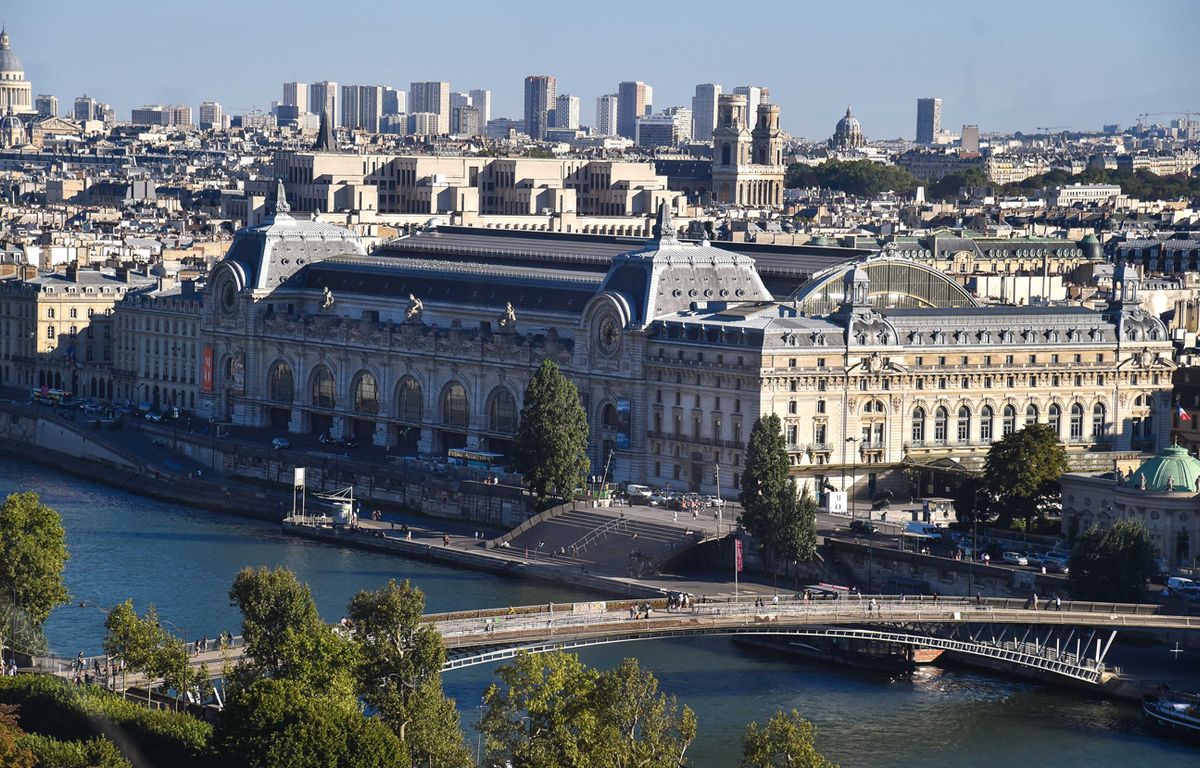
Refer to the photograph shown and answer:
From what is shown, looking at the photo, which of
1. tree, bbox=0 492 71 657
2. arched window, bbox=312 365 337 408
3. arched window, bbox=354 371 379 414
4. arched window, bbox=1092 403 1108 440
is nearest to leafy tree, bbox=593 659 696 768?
tree, bbox=0 492 71 657

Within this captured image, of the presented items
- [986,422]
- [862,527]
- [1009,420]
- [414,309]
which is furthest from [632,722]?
[414,309]

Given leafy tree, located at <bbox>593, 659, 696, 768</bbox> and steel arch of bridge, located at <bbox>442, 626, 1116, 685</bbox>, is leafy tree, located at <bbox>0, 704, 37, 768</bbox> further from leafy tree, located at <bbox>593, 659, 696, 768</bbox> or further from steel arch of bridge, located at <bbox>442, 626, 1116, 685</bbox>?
steel arch of bridge, located at <bbox>442, 626, 1116, 685</bbox>

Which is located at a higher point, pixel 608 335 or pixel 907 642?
pixel 608 335

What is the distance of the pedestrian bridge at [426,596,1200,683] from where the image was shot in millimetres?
42219

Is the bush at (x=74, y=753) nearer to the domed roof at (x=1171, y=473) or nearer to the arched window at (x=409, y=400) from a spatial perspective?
the domed roof at (x=1171, y=473)

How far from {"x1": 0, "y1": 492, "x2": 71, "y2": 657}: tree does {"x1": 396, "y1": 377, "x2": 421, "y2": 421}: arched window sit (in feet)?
76.8

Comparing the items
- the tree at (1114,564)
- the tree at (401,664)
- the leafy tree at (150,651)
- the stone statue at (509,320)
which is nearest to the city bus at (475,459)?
the stone statue at (509,320)

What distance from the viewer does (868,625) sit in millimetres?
45062

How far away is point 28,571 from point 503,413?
22460 mm

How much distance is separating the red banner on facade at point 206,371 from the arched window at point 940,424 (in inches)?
844

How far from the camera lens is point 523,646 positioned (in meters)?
41.9

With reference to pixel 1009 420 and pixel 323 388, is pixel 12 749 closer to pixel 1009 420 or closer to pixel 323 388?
pixel 1009 420

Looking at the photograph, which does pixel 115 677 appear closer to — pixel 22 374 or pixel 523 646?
pixel 523 646

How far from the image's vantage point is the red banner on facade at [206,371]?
2918 inches
